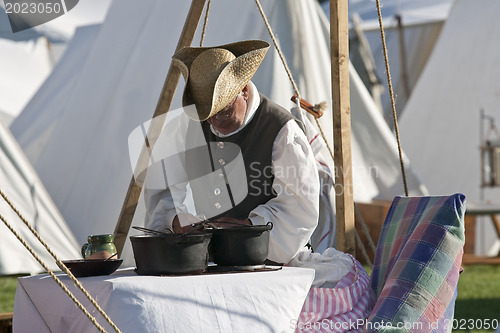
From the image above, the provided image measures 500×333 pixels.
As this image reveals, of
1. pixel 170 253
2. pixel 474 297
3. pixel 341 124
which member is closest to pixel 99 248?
pixel 170 253

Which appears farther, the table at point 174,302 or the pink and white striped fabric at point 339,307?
the pink and white striped fabric at point 339,307

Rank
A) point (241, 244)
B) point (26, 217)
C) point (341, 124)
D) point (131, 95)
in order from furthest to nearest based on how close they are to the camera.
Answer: point (131, 95)
point (26, 217)
point (341, 124)
point (241, 244)

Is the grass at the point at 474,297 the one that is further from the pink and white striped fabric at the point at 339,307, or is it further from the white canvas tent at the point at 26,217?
the pink and white striped fabric at the point at 339,307

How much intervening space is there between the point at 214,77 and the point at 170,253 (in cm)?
64

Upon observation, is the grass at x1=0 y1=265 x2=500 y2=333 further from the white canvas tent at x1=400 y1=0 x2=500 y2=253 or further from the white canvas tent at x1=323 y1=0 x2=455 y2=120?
the white canvas tent at x1=323 y1=0 x2=455 y2=120

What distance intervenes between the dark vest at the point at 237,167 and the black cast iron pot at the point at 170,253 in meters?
0.53

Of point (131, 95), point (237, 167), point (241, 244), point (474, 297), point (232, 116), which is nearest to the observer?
point (241, 244)

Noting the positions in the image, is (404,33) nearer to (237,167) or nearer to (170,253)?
(237,167)

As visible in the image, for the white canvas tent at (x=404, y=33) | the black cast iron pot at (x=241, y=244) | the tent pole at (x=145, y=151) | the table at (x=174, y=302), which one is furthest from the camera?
the white canvas tent at (x=404, y=33)

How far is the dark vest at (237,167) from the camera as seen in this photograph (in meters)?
2.66

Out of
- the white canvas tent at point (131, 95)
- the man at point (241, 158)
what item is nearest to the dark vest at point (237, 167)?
the man at point (241, 158)

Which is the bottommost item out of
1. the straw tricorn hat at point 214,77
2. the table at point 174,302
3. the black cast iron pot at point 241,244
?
the table at point 174,302

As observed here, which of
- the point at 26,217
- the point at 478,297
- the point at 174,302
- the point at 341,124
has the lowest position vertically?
the point at 478,297

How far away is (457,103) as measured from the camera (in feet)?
27.0
